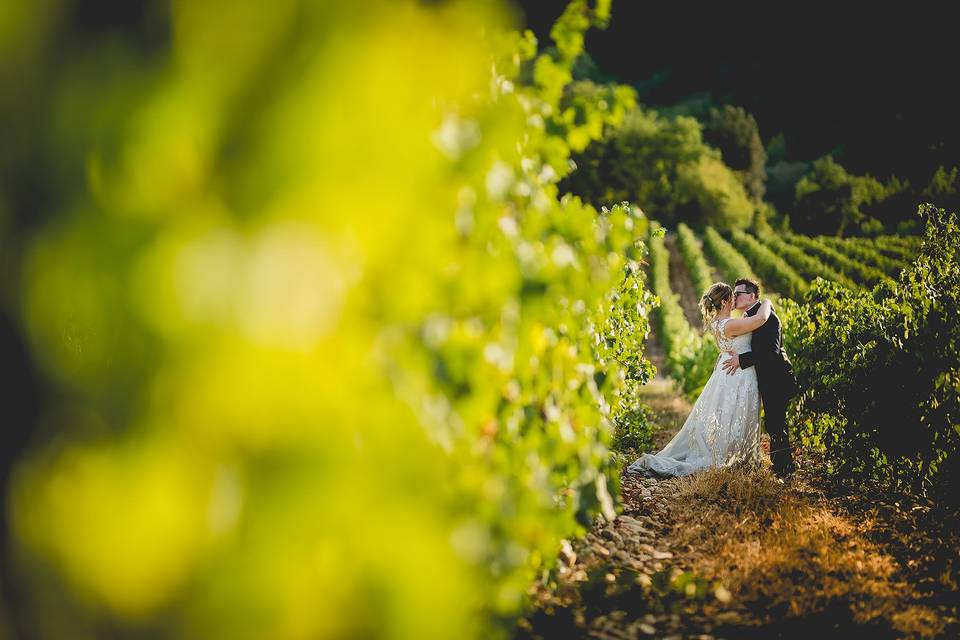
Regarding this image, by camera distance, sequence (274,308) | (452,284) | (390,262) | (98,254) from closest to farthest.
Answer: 1. (274,308)
2. (98,254)
3. (390,262)
4. (452,284)

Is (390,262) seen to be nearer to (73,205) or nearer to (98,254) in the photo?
(98,254)

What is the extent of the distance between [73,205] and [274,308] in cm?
56

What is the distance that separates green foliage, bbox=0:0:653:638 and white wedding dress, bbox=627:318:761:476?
4744 millimetres

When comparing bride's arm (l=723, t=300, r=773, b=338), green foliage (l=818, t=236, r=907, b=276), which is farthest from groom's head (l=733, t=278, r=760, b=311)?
green foliage (l=818, t=236, r=907, b=276)

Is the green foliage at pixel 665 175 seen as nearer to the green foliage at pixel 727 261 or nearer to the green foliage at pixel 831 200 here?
the green foliage at pixel 727 261

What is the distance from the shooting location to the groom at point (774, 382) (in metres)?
5.17

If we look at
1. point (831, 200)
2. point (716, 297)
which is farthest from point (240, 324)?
point (831, 200)

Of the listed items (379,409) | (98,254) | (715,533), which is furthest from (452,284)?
(715,533)

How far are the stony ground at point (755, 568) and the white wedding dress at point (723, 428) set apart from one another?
66cm

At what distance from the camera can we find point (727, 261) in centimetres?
3522

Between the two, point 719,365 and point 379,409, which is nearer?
point 379,409

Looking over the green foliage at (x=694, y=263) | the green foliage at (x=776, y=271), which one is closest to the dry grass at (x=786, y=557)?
the green foliage at (x=694, y=263)

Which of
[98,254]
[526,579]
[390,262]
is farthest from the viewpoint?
[526,579]

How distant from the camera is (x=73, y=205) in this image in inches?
44.7
